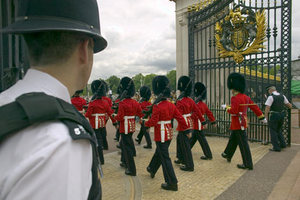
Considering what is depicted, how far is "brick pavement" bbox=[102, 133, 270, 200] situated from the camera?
4344mm

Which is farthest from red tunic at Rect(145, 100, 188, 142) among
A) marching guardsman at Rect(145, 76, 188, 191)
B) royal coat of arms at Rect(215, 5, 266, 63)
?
royal coat of arms at Rect(215, 5, 266, 63)

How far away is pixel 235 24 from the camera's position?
8.55 meters

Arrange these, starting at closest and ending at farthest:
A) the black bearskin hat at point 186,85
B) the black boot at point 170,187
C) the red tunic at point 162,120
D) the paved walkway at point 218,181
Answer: the paved walkway at point 218,181 → the black boot at point 170,187 → the red tunic at point 162,120 → the black bearskin hat at point 186,85

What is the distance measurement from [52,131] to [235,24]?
9.14 meters

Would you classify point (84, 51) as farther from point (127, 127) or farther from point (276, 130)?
point (276, 130)

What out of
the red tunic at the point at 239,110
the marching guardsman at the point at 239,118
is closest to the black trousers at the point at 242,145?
the marching guardsman at the point at 239,118

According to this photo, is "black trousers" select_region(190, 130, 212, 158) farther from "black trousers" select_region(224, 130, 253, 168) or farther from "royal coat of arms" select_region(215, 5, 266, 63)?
"royal coat of arms" select_region(215, 5, 266, 63)

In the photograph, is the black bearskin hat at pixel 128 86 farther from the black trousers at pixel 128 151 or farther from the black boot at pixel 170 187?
the black boot at pixel 170 187

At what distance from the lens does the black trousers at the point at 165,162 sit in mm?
4508

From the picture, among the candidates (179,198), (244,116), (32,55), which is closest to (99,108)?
(179,198)

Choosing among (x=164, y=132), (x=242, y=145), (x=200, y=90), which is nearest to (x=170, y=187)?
(x=164, y=132)

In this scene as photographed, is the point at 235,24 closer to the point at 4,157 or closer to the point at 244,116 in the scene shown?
the point at 244,116

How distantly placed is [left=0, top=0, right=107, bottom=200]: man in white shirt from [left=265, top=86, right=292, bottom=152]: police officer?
751 cm

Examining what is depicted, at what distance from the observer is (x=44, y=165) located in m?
0.63
